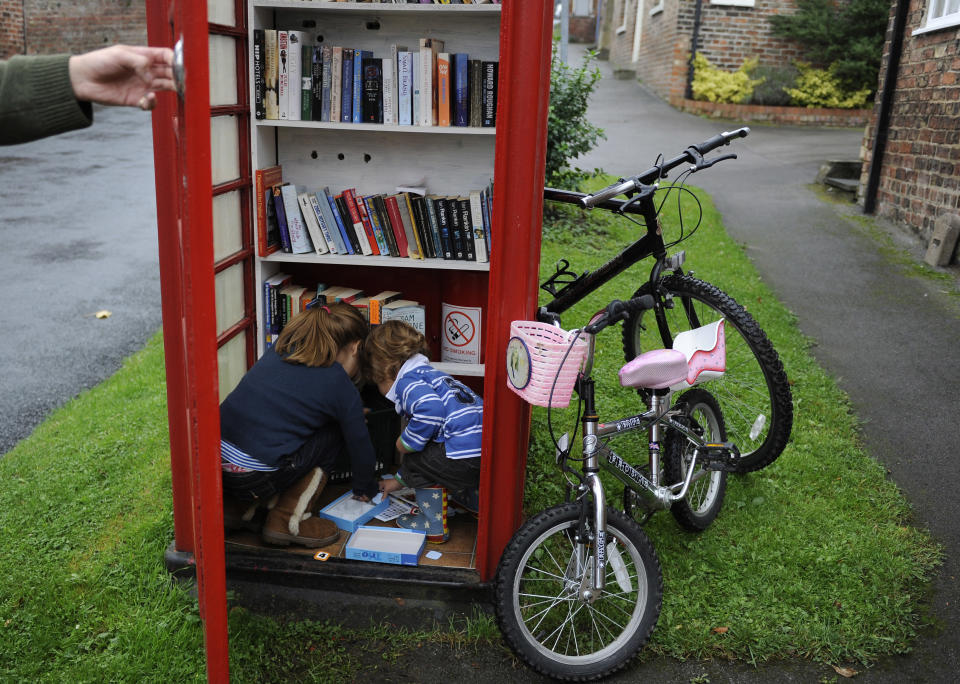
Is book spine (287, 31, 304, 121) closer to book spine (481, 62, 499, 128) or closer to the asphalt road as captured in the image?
book spine (481, 62, 499, 128)

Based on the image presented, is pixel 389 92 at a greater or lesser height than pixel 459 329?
greater

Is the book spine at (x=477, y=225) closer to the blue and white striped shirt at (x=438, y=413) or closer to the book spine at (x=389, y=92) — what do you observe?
the book spine at (x=389, y=92)

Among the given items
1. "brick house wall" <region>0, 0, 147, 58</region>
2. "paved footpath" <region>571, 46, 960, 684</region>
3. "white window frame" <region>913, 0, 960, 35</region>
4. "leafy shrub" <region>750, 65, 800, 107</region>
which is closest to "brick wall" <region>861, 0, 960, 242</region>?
"white window frame" <region>913, 0, 960, 35</region>

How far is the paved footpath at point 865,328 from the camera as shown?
3082 millimetres

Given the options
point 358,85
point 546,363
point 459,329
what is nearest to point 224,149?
point 358,85

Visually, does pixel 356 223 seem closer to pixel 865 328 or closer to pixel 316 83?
pixel 316 83

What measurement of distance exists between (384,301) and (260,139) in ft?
3.09

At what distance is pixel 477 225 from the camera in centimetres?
386

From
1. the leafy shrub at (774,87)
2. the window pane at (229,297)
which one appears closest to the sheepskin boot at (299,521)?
the window pane at (229,297)

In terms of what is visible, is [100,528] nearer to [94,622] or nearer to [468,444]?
[94,622]

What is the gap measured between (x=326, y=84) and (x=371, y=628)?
2.35m

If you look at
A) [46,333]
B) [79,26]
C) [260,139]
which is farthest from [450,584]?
[79,26]

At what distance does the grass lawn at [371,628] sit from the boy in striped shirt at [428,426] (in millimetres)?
528

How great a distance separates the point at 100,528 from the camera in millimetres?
3689
